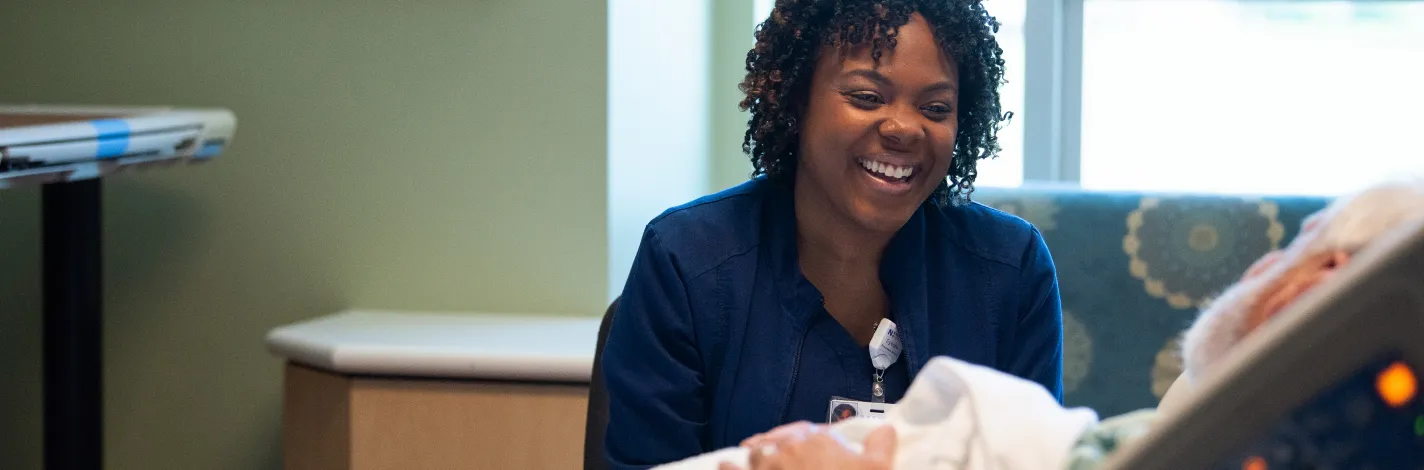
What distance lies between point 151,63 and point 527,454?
1.02 metres

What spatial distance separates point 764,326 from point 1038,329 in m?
0.33

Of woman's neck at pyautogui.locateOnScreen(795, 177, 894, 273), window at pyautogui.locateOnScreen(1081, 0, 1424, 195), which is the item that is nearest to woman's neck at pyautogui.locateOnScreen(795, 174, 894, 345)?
woman's neck at pyautogui.locateOnScreen(795, 177, 894, 273)

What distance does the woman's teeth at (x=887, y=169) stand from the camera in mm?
1471

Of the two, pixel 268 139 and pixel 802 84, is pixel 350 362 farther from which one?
pixel 802 84

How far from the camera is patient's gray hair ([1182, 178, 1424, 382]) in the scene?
2.63 feet

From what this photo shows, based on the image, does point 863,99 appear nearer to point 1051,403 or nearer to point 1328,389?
point 1051,403

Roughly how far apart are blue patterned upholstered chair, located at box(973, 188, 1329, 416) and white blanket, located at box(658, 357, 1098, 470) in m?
1.18

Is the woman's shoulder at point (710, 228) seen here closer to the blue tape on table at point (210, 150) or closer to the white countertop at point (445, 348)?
the white countertop at point (445, 348)

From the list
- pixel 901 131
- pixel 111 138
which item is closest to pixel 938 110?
pixel 901 131

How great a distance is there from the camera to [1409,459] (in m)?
0.55

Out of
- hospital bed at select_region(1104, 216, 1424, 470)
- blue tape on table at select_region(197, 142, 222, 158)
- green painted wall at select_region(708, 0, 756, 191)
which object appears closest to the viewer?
hospital bed at select_region(1104, 216, 1424, 470)

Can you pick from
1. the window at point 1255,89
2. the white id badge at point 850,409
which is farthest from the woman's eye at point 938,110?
the window at point 1255,89

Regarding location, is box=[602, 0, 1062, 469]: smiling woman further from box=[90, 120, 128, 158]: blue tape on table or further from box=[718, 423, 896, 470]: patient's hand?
box=[90, 120, 128, 158]: blue tape on table

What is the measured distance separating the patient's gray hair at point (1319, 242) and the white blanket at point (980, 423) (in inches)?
3.6
